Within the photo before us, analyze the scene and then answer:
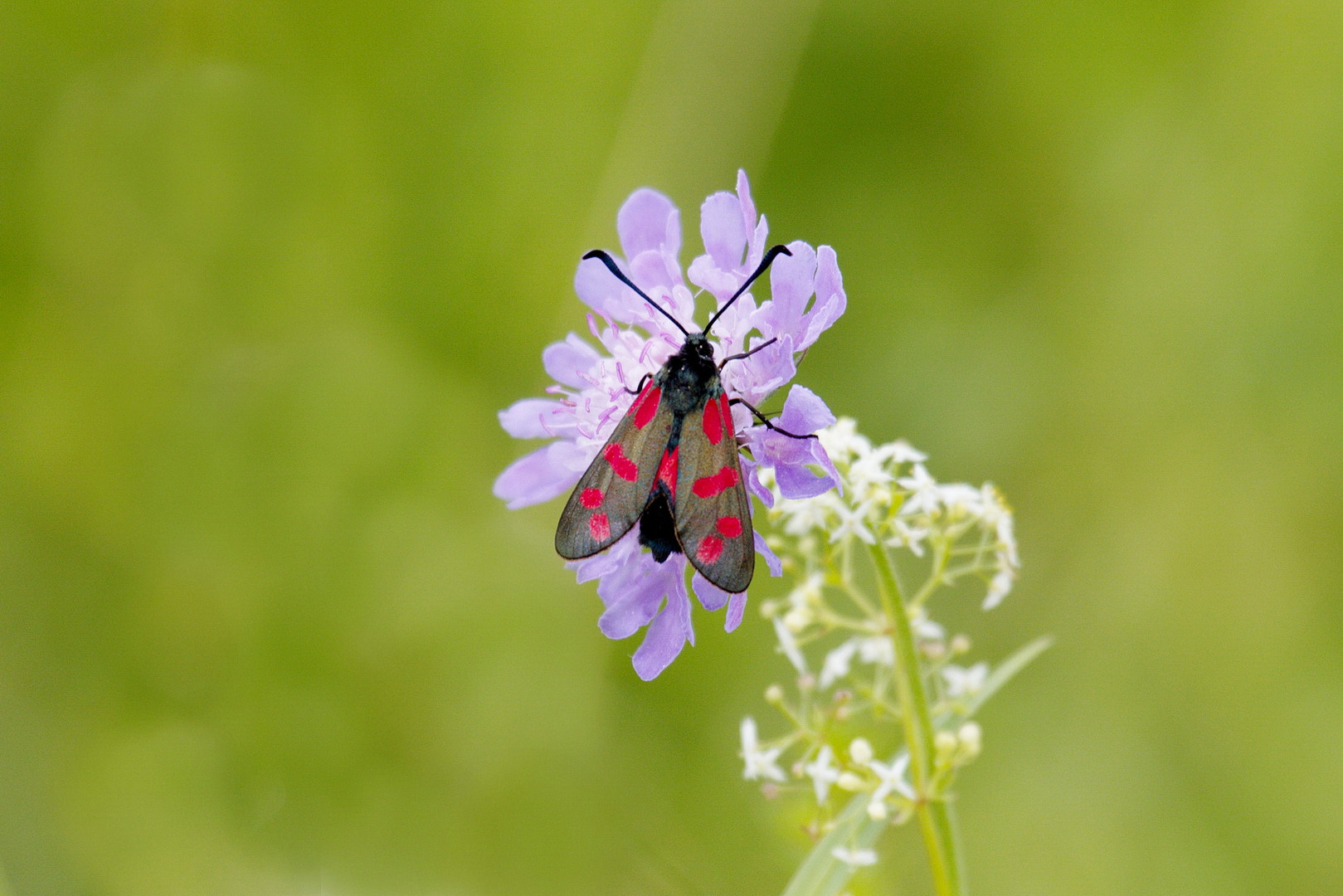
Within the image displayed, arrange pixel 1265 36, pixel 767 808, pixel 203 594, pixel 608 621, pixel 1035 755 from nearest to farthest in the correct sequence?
pixel 608 621 → pixel 767 808 → pixel 1035 755 → pixel 203 594 → pixel 1265 36

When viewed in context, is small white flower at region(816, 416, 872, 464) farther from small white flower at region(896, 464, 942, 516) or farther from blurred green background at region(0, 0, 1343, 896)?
Answer: blurred green background at region(0, 0, 1343, 896)

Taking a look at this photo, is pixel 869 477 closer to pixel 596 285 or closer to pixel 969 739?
pixel 969 739

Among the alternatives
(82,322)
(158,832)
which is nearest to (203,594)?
(158,832)

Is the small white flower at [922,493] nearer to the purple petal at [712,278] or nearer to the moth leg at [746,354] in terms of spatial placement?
the moth leg at [746,354]

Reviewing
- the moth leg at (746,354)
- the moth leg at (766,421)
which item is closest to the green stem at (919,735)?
the moth leg at (766,421)

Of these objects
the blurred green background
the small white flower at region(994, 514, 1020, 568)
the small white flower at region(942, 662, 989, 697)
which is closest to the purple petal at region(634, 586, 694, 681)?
the small white flower at region(942, 662, 989, 697)

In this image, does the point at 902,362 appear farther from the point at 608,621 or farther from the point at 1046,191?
the point at 608,621
